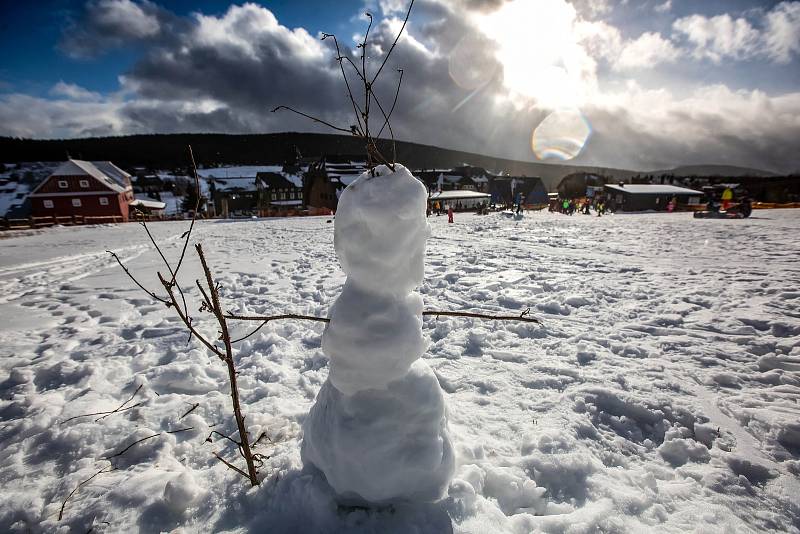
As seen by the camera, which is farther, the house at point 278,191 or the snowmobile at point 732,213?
the house at point 278,191

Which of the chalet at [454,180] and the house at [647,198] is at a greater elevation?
the chalet at [454,180]

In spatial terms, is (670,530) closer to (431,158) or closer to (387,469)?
(387,469)

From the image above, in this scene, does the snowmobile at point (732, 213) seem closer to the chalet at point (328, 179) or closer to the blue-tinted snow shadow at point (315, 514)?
the blue-tinted snow shadow at point (315, 514)

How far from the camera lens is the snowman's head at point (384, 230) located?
5.10ft

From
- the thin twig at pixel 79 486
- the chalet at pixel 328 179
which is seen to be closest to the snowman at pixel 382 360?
the thin twig at pixel 79 486

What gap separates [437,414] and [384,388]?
0.32 metres

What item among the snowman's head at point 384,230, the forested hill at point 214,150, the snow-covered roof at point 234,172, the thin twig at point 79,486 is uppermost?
the forested hill at point 214,150

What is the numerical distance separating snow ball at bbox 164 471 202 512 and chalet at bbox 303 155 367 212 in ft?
145

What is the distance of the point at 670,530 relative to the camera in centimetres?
172

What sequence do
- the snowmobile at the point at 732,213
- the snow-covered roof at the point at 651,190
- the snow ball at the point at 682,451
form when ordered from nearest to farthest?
the snow ball at the point at 682,451 → the snowmobile at the point at 732,213 → the snow-covered roof at the point at 651,190

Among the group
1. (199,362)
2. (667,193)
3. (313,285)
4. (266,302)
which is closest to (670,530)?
(199,362)

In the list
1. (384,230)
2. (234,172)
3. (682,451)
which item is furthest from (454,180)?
(384,230)

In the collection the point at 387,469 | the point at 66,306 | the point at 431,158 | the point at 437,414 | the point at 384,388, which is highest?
the point at 431,158

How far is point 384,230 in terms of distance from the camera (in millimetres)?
1584
